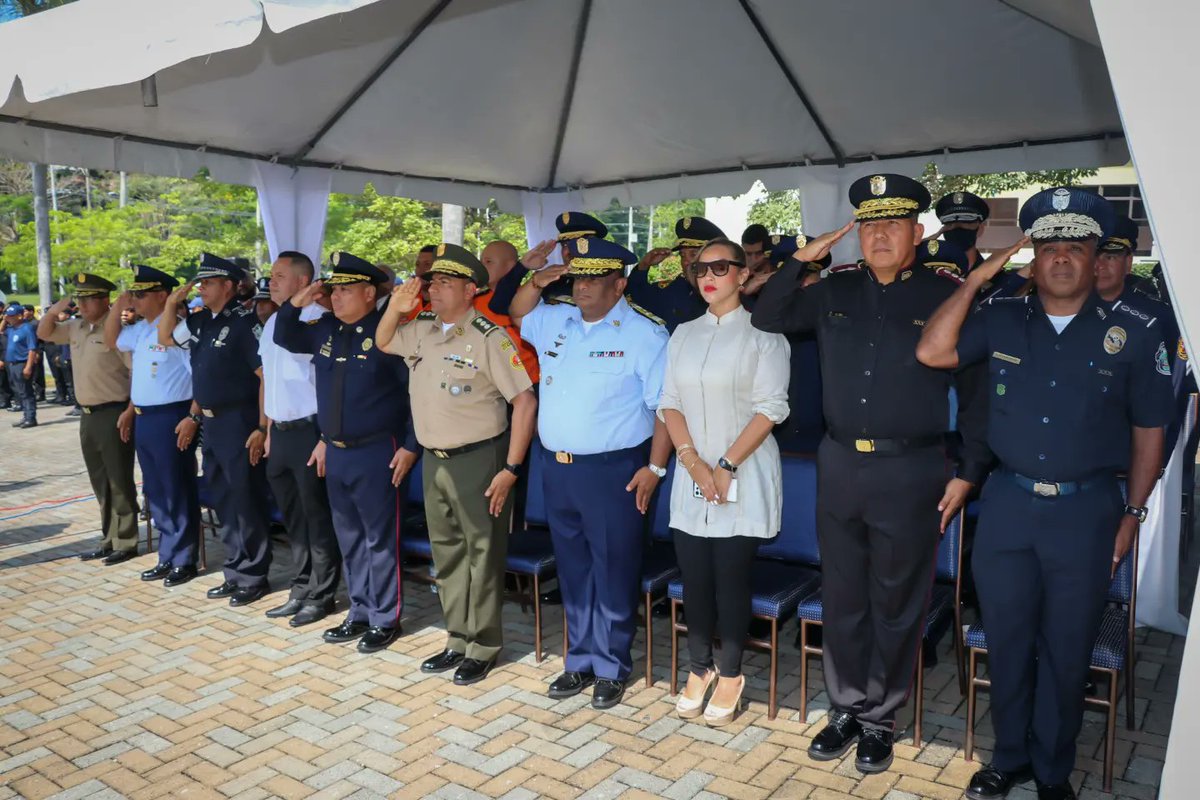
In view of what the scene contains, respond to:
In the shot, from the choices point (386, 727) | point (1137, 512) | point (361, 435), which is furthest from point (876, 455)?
point (361, 435)

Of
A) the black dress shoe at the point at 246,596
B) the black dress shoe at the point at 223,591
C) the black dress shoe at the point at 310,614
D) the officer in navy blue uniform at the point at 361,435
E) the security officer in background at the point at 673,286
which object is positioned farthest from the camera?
the black dress shoe at the point at 223,591

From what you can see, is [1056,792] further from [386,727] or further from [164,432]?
[164,432]

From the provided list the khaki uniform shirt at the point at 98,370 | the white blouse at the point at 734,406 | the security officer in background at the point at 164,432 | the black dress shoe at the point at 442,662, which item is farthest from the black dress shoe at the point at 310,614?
the white blouse at the point at 734,406

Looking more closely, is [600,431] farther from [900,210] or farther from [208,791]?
[208,791]

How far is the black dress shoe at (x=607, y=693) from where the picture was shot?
388cm

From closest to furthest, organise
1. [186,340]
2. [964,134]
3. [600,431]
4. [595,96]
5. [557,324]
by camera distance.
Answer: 1. [600,431]
2. [557,324]
3. [186,340]
4. [964,134]
5. [595,96]

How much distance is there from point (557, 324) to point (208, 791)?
2.32 metres

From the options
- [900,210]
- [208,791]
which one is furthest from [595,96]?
[208,791]

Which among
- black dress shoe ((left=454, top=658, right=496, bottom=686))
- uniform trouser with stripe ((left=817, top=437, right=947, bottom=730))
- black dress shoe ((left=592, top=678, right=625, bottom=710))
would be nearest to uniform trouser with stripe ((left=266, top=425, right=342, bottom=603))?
black dress shoe ((left=454, top=658, right=496, bottom=686))

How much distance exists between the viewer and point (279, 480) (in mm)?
5152

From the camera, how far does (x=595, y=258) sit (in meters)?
3.80

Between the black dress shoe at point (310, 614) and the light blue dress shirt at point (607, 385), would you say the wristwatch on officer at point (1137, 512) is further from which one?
the black dress shoe at point (310, 614)

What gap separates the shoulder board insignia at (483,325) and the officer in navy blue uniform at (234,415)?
1899 mm

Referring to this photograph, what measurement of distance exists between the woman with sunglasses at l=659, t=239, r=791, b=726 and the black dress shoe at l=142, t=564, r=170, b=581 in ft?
12.8
